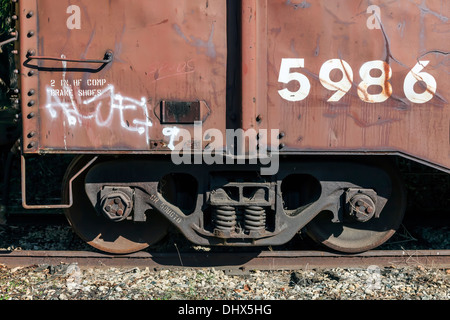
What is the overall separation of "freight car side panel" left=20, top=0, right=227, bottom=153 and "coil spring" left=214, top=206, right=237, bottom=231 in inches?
32.3

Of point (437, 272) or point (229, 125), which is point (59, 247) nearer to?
point (229, 125)

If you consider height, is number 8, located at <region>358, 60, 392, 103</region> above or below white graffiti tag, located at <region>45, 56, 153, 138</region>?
above

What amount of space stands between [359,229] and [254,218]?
1.28 meters

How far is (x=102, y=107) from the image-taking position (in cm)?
410

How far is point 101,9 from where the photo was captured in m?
4.02

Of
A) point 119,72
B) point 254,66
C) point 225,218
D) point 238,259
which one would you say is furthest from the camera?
point 238,259

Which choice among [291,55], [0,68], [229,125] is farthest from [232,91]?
[0,68]

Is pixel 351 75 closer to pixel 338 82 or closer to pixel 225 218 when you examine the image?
pixel 338 82

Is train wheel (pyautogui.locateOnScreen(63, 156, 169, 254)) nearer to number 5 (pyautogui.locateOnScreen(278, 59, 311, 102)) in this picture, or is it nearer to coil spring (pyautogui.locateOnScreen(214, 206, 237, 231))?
coil spring (pyautogui.locateOnScreen(214, 206, 237, 231))

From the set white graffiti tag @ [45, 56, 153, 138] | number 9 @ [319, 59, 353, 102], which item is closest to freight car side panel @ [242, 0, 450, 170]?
number 9 @ [319, 59, 353, 102]

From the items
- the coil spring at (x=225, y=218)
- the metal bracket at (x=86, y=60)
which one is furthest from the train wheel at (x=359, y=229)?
the metal bracket at (x=86, y=60)

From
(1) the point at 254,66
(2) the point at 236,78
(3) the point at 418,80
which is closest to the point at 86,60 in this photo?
(2) the point at 236,78

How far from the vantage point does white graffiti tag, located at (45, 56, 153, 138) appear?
4.09m

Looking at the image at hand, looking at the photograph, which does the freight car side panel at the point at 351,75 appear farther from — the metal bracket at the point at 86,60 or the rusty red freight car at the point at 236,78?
the metal bracket at the point at 86,60
